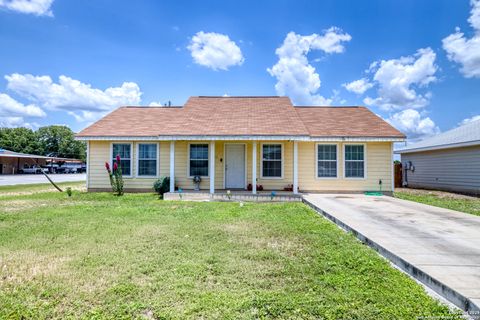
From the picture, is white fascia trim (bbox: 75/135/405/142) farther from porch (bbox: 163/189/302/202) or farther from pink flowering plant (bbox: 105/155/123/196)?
porch (bbox: 163/189/302/202)

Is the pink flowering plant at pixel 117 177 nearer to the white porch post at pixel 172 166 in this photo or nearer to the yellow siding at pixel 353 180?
the white porch post at pixel 172 166

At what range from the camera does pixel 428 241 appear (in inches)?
190

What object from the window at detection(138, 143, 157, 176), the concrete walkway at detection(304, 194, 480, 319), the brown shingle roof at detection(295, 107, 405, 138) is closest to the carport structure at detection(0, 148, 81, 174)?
the window at detection(138, 143, 157, 176)

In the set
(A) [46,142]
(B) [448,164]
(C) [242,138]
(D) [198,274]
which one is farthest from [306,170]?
(A) [46,142]

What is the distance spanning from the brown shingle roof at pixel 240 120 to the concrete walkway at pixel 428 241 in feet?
16.2

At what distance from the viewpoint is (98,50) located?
13.9m

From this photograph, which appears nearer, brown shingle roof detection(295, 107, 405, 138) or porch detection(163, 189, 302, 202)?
porch detection(163, 189, 302, 202)

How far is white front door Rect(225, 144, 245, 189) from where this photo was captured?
515 inches

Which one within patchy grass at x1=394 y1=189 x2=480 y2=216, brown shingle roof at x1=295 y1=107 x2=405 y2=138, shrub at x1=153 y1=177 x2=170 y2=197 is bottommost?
patchy grass at x1=394 y1=189 x2=480 y2=216

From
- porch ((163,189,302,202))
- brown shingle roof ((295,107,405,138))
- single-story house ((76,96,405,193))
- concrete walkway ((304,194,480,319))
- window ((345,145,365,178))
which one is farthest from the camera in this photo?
window ((345,145,365,178))

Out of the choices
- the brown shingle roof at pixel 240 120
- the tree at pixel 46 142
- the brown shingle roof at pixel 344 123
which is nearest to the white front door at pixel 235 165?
the brown shingle roof at pixel 240 120

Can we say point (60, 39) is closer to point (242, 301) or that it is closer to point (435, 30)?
point (242, 301)

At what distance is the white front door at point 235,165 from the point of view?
42.9 feet

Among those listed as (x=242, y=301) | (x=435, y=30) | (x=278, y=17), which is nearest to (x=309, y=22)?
(x=278, y=17)
